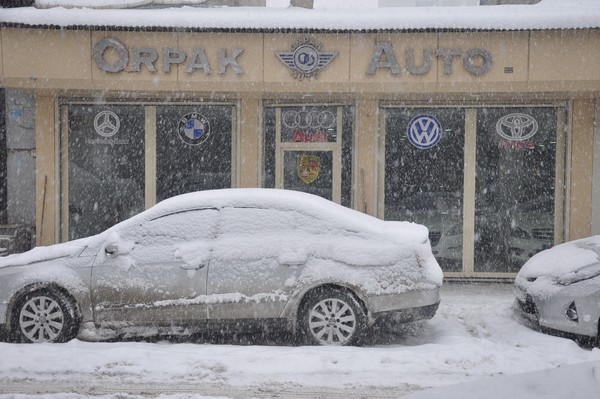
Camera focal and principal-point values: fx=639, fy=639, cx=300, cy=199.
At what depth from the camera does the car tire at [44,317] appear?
6.73 m

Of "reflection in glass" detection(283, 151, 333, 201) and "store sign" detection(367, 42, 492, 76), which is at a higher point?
"store sign" detection(367, 42, 492, 76)

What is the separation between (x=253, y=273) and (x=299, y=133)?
531 centimetres

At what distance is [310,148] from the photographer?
38.2ft

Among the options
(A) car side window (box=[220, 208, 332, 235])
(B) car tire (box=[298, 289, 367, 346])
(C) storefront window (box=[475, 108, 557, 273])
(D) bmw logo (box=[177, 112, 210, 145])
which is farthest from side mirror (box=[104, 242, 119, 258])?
(C) storefront window (box=[475, 108, 557, 273])

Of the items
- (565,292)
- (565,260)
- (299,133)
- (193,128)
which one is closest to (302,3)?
(299,133)

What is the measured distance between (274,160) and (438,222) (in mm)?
3181

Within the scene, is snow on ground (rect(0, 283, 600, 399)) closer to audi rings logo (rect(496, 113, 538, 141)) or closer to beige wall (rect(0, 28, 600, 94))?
beige wall (rect(0, 28, 600, 94))

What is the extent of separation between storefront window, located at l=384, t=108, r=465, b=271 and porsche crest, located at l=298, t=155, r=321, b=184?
4.29 feet

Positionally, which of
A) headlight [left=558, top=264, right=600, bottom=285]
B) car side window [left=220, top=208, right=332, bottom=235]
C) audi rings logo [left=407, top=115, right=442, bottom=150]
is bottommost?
headlight [left=558, top=264, right=600, bottom=285]

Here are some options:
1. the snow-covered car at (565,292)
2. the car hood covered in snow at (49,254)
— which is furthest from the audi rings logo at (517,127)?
the car hood covered in snow at (49,254)

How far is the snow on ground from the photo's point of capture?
5438 mm

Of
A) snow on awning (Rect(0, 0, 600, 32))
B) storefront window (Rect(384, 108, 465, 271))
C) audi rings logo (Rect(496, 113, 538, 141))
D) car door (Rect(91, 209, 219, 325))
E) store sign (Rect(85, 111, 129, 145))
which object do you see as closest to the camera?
car door (Rect(91, 209, 219, 325))

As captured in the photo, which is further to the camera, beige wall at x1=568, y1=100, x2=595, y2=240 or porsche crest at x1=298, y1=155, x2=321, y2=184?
porsche crest at x1=298, y1=155, x2=321, y2=184

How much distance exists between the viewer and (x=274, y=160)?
38.4ft
